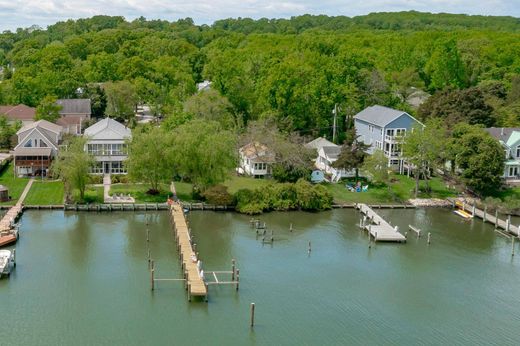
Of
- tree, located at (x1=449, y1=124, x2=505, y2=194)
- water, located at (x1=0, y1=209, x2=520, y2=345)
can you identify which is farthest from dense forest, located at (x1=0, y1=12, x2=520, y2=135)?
water, located at (x1=0, y1=209, x2=520, y2=345)

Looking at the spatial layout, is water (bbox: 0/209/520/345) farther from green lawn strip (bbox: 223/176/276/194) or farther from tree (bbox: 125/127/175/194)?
green lawn strip (bbox: 223/176/276/194)

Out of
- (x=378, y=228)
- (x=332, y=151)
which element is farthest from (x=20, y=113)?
(x=378, y=228)

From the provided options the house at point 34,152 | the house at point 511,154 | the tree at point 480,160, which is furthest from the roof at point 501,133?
the house at point 34,152

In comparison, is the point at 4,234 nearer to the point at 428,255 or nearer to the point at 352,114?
the point at 428,255

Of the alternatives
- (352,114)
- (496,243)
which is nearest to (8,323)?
(496,243)

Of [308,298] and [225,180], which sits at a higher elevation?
[225,180]
